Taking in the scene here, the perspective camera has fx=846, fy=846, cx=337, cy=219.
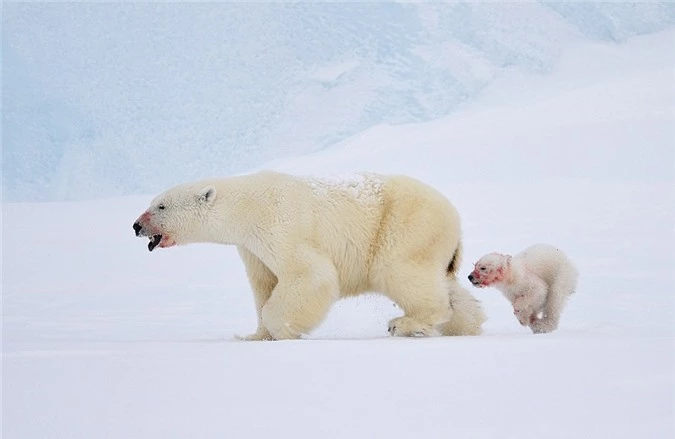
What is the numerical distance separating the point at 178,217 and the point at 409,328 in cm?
139

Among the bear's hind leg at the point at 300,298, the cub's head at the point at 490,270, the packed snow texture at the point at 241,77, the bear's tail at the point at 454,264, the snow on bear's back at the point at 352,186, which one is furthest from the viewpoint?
the packed snow texture at the point at 241,77

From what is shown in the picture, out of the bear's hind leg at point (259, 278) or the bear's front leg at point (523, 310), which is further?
the bear's front leg at point (523, 310)

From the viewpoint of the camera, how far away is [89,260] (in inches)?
374

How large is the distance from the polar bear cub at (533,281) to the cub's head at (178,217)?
169 cm

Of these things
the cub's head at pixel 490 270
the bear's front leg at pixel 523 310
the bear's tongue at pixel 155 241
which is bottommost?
the bear's front leg at pixel 523 310

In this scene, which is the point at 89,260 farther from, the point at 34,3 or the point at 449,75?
the point at 34,3

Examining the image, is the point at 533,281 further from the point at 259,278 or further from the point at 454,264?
the point at 259,278

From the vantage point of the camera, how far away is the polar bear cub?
5.08 meters

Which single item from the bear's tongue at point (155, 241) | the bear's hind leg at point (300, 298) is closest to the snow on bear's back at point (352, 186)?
the bear's hind leg at point (300, 298)

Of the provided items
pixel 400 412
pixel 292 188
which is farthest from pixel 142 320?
pixel 400 412

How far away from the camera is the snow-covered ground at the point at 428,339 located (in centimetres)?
226

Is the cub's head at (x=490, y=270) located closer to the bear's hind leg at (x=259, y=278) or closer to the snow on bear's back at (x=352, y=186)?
the snow on bear's back at (x=352, y=186)

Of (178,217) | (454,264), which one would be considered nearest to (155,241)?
(178,217)

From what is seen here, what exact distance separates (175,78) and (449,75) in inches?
236
